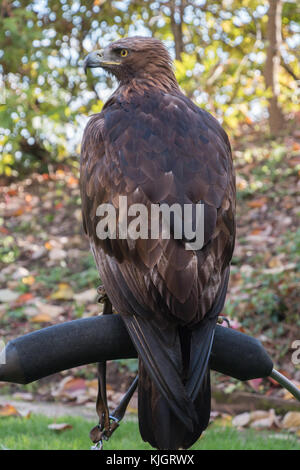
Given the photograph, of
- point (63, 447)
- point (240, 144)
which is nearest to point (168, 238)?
point (63, 447)

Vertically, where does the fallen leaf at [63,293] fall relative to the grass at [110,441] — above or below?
above

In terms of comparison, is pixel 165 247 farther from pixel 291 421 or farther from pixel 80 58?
pixel 80 58

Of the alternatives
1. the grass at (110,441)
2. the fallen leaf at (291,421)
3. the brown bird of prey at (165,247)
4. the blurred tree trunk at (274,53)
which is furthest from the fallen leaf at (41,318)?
the blurred tree trunk at (274,53)

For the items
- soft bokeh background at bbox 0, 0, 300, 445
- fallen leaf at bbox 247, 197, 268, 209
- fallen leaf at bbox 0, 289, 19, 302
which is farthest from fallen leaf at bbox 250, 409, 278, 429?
fallen leaf at bbox 247, 197, 268, 209

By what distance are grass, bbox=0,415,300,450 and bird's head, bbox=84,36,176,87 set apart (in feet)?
6.54

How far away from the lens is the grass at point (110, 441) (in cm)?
377

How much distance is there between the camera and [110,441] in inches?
155

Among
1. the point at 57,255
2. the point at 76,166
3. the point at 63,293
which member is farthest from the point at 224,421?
the point at 76,166

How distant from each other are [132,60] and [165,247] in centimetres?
138

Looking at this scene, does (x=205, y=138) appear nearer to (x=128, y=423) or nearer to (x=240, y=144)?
(x=128, y=423)

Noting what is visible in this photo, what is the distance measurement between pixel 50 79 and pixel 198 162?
664cm

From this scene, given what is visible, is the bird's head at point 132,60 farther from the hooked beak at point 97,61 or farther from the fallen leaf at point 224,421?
the fallen leaf at point 224,421

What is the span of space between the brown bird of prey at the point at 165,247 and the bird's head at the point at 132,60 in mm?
231

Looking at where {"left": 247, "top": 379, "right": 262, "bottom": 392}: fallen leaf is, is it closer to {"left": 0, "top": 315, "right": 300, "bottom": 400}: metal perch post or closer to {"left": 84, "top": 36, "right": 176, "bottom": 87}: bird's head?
{"left": 84, "top": 36, "right": 176, "bottom": 87}: bird's head
